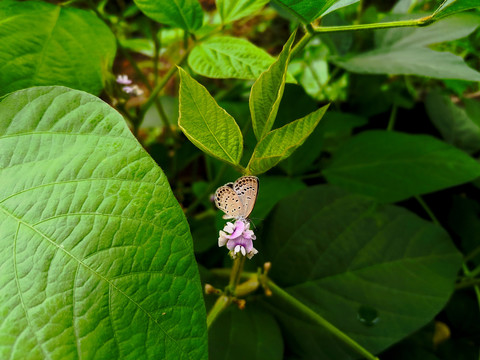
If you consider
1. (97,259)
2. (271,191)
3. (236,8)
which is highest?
(236,8)

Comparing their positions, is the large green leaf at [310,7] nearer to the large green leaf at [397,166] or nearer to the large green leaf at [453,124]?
the large green leaf at [397,166]

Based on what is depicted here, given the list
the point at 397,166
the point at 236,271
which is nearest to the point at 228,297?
the point at 236,271

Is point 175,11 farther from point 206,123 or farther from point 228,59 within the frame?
point 206,123

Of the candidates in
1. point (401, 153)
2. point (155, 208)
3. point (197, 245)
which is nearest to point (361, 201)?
point (401, 153)

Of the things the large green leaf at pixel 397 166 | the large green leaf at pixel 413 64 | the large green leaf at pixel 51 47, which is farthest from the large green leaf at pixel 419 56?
the large green leaf at pixel 51 47

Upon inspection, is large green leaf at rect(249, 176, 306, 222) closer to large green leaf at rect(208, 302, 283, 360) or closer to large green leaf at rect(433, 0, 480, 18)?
large green leaf at rect(208, 302, 283, 360)

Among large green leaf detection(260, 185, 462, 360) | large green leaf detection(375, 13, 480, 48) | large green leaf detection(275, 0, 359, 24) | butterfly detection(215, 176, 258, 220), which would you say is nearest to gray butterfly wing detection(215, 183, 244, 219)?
butterfly detection(215, 176, 258, 220)
